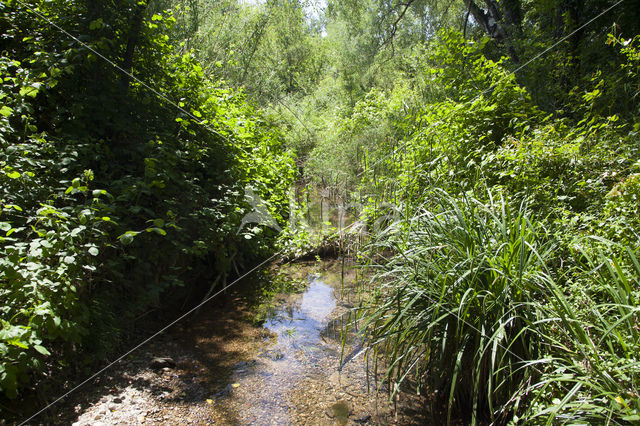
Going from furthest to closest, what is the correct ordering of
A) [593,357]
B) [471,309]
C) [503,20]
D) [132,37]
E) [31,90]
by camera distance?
[503,20]
[132,37]
[31,90]
[471,309]
[593,357]

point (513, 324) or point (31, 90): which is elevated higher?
point (31, 90)

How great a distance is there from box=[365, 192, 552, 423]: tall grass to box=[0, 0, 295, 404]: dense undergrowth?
1569mm

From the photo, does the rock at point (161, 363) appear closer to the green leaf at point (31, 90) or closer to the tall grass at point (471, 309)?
the tall grass at point (471, 309)

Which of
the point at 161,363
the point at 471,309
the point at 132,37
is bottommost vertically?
the point at 161,363

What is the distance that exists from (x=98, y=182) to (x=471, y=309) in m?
2.52

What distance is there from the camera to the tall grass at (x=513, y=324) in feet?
4.46

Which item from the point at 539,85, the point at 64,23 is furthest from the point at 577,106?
the point at 64,23

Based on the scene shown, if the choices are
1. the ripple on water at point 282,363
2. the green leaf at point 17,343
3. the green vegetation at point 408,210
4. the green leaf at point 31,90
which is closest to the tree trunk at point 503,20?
the green vegetation at point 408,210

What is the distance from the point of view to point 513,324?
1753mm

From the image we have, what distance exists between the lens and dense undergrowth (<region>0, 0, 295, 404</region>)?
1769 millimetres

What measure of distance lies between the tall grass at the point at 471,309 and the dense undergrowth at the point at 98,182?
5.15 feet

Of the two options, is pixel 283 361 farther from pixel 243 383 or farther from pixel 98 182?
pixel 98 182

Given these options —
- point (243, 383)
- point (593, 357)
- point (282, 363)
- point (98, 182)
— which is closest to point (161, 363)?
point (243, 383)

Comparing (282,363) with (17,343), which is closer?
(17,343)
